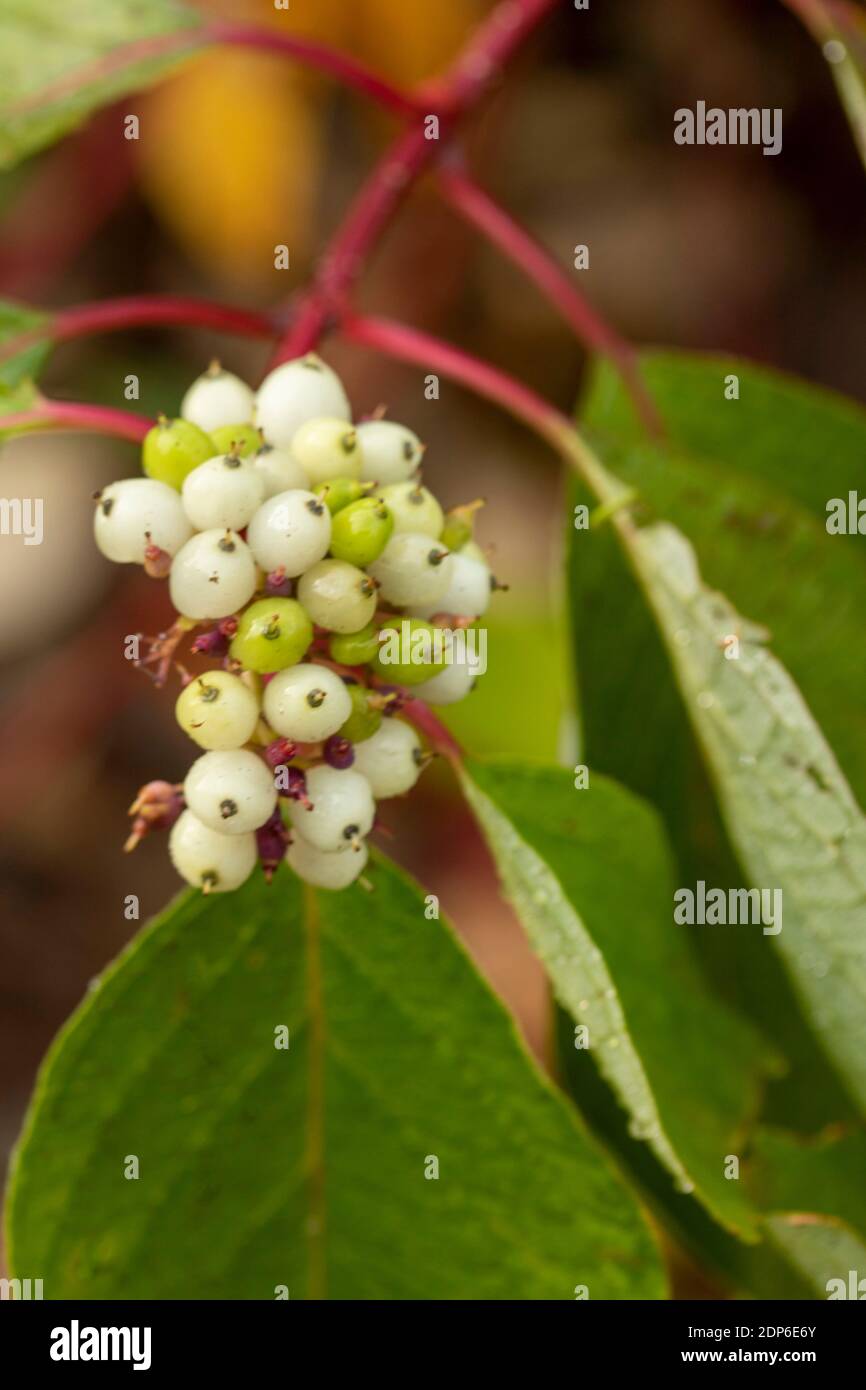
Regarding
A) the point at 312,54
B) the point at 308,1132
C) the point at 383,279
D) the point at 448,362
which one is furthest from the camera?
the point at 383,279

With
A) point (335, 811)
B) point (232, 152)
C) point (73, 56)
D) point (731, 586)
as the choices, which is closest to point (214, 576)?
point (335, 811)

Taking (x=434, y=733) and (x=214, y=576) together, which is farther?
(x=434, y=733)

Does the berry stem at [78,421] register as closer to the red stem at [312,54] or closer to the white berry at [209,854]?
the white berry at [209,854]

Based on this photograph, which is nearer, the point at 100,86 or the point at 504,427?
the point at 100,86

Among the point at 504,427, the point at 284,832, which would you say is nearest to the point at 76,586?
the point at 504,427

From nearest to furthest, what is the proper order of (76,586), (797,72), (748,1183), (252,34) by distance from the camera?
1. (748,1183)
2. (252,34)
3. (797,72)
4. (76,586)

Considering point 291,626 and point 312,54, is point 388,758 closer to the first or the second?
point 291,626

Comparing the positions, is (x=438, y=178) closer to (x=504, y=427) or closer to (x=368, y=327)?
(x=368, y=327)

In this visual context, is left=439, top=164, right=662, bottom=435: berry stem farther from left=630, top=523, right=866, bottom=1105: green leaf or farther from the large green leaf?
left=630, top=523, right=866, bottom=1105: green leaf
